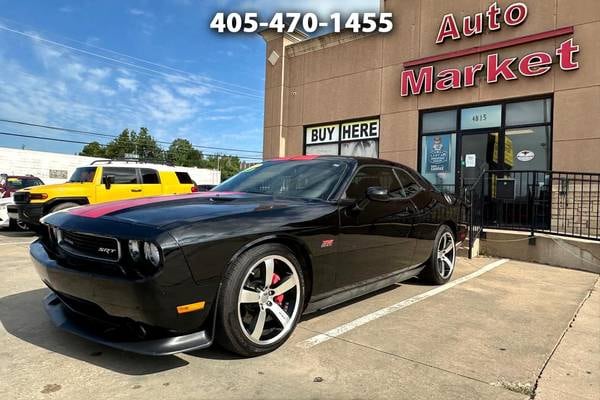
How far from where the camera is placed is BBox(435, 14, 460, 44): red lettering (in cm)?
1113

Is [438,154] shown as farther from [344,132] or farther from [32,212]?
[32,212]

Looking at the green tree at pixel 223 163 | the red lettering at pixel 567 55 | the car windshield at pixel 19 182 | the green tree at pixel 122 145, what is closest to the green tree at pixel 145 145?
the green tree at pixel 122 145

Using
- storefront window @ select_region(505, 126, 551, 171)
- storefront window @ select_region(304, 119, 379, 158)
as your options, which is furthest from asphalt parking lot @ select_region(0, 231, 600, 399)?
storefront window @ select_region(304, 119, 379, 158)

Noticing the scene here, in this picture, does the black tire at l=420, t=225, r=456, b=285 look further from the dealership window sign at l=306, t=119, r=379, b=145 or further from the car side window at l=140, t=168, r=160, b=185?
the car side window at l=140, t=168, r=160, b=185

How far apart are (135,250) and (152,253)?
11 centimetres

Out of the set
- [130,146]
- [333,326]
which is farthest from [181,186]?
[130,146]

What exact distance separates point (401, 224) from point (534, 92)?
7299 mm

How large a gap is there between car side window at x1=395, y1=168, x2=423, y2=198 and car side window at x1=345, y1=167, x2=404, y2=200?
0.37ft

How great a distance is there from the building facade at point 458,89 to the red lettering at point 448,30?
1.0 inches

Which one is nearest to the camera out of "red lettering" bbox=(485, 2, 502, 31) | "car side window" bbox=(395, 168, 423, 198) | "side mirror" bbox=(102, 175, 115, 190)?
"car side window" bbox=(395, 168, 423, 198)

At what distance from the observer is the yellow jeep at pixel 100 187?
31.7 feet

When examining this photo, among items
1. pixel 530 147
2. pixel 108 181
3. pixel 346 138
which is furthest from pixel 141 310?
pixel 346 138

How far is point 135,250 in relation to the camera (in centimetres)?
261

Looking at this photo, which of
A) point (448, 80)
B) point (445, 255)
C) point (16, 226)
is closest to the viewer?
point (445, 255)
